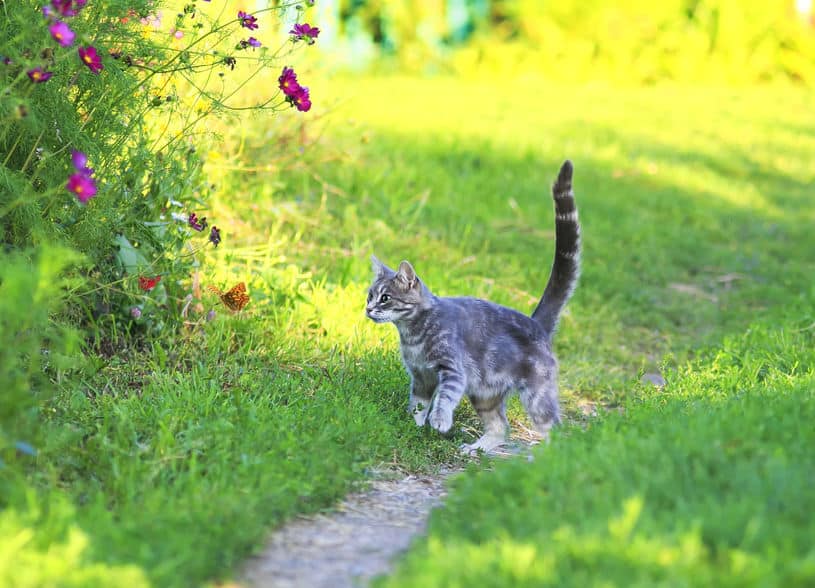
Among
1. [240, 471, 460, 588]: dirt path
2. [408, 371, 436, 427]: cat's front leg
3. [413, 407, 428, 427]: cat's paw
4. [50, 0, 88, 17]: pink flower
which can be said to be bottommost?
[240, 471, 460, 588]: dirt path

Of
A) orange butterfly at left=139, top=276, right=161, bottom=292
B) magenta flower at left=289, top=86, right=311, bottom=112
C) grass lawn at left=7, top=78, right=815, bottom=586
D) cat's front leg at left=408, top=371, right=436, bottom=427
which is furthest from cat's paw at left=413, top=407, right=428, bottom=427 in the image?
magenta flower at left=289, top=86, right=311, bottom=112

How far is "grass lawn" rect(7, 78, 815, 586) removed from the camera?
320 cm

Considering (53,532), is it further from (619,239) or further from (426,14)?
(426,14)

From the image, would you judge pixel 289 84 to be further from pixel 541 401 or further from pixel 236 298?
pixel 541 401

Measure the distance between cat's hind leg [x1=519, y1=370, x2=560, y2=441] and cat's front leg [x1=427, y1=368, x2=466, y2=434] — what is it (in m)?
0.35

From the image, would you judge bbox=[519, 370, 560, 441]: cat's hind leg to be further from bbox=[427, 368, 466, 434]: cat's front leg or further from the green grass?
the green grass

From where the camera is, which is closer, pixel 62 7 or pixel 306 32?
pixel 62 7

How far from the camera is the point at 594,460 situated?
3.79 meters

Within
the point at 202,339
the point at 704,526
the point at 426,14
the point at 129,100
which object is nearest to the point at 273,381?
the point at 202,339

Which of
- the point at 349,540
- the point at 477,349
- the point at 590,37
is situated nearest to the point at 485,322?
the point at 477,349

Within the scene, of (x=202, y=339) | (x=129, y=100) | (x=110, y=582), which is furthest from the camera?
(x=202, y=339)

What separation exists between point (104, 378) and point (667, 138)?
9325mm

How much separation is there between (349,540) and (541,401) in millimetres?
1686

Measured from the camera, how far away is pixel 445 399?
4902mm
